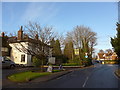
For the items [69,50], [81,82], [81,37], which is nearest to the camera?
[81,82]

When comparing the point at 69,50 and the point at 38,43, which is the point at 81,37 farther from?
the point at 38,43

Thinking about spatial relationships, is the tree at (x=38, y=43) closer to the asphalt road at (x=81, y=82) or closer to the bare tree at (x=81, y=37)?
the asphalt road at (x=81, y=82)

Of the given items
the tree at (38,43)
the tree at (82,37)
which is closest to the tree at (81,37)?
the tree at (82,37)

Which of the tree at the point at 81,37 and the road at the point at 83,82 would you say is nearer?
the road at the point at 83,82

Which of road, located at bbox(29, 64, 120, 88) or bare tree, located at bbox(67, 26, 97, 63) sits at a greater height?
bare tree, located at bbox(67, 26, 97, 63)

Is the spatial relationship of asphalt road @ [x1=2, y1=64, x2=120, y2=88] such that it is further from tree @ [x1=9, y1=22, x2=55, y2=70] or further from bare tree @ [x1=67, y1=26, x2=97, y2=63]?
bare tree @ [x1=67, y1=26, x2=97, y2=63]

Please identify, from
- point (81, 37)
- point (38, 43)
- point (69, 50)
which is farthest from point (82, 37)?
point (38, 43)

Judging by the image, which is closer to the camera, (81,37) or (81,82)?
(81,82)

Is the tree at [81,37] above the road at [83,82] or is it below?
above

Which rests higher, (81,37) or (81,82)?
(81,37)

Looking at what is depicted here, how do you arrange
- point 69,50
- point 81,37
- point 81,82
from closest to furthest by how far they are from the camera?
point 81,82
point 81,37
point 69,50

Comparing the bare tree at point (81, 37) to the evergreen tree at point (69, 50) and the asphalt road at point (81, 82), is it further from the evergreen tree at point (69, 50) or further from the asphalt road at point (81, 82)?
the asphalt road at point (81, 82)

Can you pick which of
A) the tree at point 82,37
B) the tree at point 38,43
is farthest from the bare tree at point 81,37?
the tree at point 38,43

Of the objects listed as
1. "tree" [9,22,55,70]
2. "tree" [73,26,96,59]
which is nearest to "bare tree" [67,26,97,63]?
"tree" [73,26,96,59]
